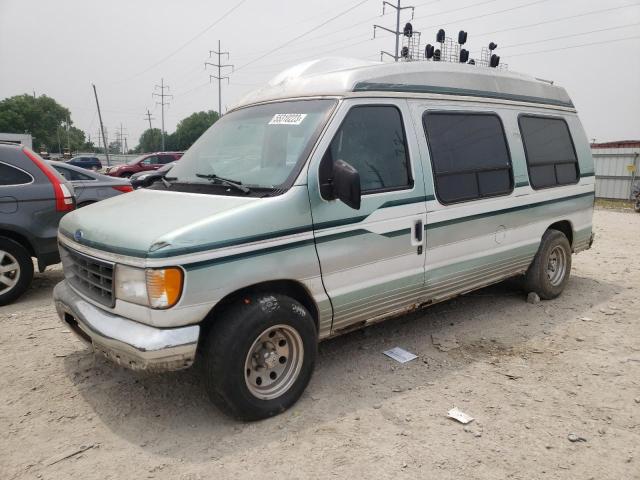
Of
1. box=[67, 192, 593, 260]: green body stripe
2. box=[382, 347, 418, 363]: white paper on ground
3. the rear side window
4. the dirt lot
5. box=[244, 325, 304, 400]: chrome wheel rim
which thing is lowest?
the dirt lot

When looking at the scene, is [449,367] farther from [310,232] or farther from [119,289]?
[119,289]

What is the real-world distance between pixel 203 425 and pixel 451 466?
156 centimetres

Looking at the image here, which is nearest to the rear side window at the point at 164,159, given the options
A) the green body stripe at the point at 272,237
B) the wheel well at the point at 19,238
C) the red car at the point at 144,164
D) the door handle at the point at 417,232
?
the red car at the point at 144,164

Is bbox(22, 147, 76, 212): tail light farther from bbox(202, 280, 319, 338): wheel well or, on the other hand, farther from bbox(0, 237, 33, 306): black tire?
bbox(202, 280, 319, 338): wheel well

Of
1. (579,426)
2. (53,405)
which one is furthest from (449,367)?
(53,405)

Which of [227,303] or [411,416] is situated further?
[411,416]

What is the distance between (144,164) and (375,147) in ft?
80.1

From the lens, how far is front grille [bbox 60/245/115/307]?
297cm

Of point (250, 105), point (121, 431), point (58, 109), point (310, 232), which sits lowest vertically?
point (121, 431)

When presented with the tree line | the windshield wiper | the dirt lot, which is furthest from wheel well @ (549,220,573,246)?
the tree line

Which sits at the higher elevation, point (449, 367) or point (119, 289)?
point (119, 289)

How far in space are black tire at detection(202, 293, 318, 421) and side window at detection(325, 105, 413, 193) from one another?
1.04 m

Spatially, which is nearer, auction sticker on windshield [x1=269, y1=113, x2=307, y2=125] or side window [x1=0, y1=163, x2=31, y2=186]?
auction sticker on windshield [x1=269, y1=113, x2=307, y2=125]

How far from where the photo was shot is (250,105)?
4051 mm
